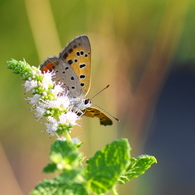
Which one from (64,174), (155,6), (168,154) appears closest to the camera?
(64,174)

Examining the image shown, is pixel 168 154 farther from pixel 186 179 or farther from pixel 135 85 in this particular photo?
pixel 135 85

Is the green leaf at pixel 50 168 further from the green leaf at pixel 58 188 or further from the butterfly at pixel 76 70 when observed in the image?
the butterfly at pixel 76 70

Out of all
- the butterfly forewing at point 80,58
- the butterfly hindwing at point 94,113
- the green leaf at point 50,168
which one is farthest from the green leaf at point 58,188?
the butterfly forewing at point 80,58

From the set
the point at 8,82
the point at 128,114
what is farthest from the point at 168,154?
the point at 8,82

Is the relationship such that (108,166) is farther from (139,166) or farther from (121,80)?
(121,80)

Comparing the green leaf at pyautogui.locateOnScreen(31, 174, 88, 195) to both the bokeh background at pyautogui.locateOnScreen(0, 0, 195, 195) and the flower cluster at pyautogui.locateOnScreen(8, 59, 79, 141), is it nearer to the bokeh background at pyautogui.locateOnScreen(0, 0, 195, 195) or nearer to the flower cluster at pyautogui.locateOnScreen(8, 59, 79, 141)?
the flower cluster at pyautogui.locateOnScreen(8, 59, 79, 141)

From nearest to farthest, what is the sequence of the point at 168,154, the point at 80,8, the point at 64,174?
1. the point at 64,174
2. the point at 80,8
3. the point at 168,154
